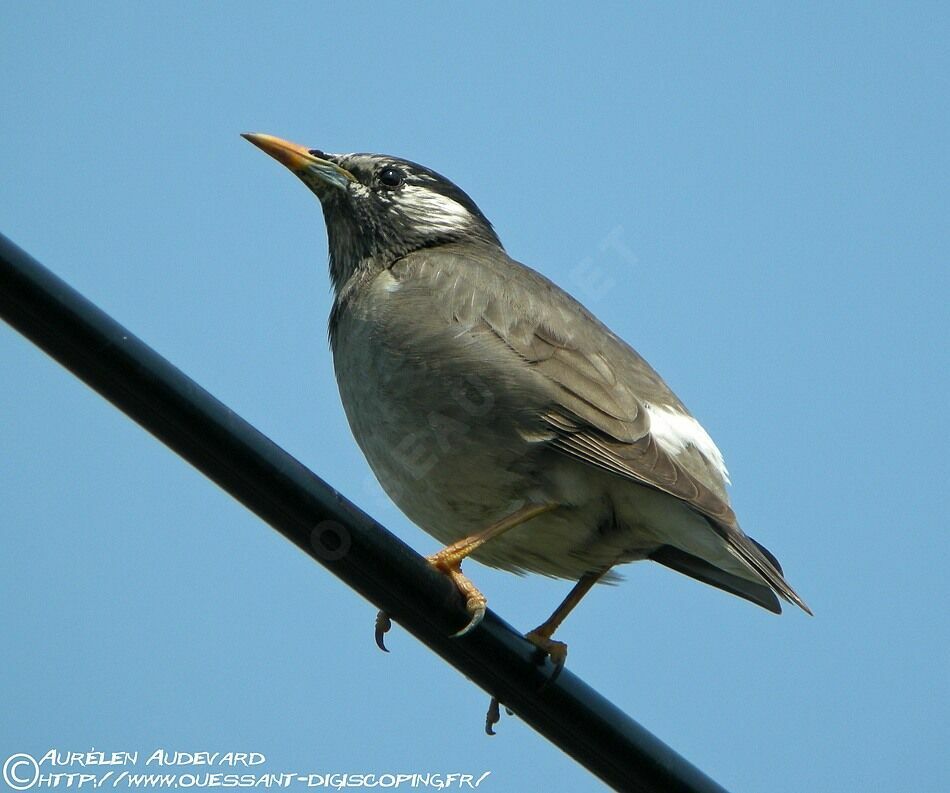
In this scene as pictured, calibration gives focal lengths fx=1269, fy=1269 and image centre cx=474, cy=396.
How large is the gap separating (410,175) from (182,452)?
15.3 ft

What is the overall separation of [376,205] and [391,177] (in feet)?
0.87

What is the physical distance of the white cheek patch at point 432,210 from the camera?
24.9 feet

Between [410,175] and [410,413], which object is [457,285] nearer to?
[410,413]

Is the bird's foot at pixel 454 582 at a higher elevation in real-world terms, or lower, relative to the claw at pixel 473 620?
higher

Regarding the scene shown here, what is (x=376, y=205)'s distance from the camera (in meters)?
7.55

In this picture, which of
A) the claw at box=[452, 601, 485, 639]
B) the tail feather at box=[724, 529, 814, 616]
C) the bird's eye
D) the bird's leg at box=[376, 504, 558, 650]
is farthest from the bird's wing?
the claw at box=[452, 601, 485, 639]

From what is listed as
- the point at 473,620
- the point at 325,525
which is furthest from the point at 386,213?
the point at 325,525

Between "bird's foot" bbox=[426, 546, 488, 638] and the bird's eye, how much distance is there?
279 centimetres

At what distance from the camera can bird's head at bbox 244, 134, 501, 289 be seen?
7.43 m

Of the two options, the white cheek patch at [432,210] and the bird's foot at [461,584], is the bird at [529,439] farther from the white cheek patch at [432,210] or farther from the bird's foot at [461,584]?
the white cheek patch at [432,210]

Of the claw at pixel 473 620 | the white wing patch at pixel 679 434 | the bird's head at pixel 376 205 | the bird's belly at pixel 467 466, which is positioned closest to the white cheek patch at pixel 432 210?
the bird's head at pixel 376 205

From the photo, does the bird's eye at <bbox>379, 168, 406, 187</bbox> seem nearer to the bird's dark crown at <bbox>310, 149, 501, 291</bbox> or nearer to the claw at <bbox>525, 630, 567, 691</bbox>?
the bird's dark crown at <bbox>310, 149, 501, 291</bbox>

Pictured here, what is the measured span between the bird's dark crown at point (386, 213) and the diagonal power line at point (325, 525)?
139 inches

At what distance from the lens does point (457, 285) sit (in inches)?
246
